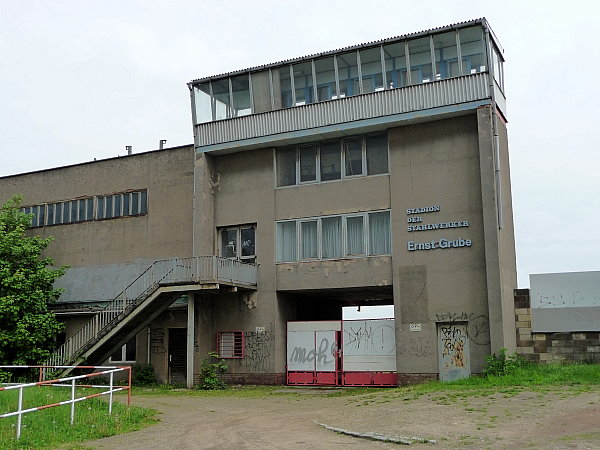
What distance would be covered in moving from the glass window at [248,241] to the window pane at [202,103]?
186 inches

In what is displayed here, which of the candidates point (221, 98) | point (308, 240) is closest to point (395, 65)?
point (308, 240)

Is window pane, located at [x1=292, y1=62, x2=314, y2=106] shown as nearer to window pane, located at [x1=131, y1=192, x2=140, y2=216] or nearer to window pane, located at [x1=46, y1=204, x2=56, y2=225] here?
window pane, located at [x1=131, y1=192, x2=140, y2=216]

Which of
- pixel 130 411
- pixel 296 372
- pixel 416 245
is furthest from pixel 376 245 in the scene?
pixel 130 411

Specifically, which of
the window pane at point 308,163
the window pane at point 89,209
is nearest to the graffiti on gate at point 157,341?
the window pane at point 89,209

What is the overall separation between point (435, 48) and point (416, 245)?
6.72 meters

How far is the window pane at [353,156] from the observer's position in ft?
82.2

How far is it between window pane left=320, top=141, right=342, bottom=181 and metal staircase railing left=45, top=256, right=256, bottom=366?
443cm

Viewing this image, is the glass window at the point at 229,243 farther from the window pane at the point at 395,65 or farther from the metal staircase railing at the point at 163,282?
the window pane at the point at 395,65

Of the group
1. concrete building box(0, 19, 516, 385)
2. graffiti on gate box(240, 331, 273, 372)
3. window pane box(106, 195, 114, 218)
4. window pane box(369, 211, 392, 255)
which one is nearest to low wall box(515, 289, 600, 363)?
concrete building box(0, 19, 516, 385)

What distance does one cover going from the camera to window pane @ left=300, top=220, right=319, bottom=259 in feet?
83.1

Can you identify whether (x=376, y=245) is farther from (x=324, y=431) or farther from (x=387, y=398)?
(x=324, y=431)

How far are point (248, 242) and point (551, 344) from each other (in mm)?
11410

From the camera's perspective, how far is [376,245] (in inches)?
958

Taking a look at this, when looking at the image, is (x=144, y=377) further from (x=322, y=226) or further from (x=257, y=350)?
(x=322, y=226)
